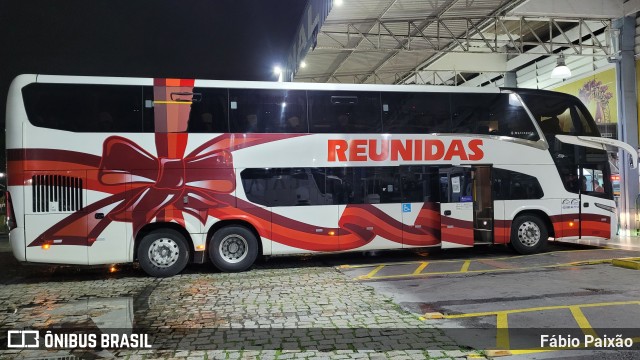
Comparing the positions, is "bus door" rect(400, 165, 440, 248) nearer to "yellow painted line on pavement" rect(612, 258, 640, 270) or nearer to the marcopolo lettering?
the marcopolo lettering

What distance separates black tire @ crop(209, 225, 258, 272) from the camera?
9219 millimetres

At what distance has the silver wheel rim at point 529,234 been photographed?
1088 cm

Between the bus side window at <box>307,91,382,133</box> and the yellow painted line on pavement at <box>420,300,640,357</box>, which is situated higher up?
the bus side window at <box>307,91,382,133</box>

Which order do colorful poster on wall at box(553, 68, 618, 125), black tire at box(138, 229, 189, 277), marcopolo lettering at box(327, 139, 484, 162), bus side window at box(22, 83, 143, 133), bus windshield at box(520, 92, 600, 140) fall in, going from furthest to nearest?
colorful poster on wall at box(553, 68, 618, 125) → bus windshield at box(520, 92, 600, 140) → marcopolo lettering at box(327, 139, 484, 162) → black tire at box(138, 229, 189, 277) → bus side window at box(22, 83, 143, 133)

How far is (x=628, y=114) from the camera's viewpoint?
1436 cm

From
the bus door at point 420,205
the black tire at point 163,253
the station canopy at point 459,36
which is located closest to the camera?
the black tire at point 163,253

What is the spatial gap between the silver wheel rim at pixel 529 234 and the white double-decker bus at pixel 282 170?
0.12 feet

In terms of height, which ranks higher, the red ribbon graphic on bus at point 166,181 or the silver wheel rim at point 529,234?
the red ribbon graphic on bus at point 166,181

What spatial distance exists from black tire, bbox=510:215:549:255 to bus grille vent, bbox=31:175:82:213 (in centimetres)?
949

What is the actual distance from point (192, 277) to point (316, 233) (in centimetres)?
265

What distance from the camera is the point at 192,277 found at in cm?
888

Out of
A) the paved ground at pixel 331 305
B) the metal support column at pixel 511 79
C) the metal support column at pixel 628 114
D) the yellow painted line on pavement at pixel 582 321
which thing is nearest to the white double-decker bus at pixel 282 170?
the paved ground at pixel 331 305

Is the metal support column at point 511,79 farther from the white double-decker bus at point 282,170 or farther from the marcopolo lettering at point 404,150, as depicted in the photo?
the marcopolo lettering at point 404,150

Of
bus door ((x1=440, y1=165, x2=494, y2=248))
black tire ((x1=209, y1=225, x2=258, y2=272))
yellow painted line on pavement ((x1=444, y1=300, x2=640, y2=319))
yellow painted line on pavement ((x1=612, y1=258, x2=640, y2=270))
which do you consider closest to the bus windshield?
bus door ((x1=440, y1=165, x2=494, y2=248))
